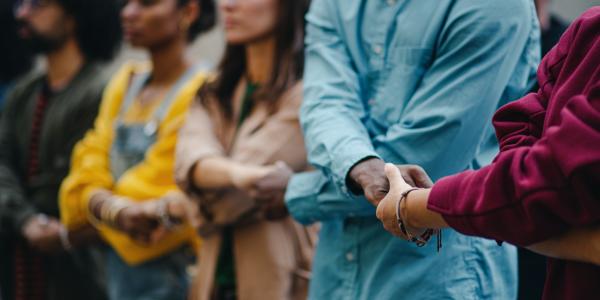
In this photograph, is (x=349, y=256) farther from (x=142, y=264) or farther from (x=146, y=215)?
(x=142, y=264)

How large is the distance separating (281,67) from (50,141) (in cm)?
184

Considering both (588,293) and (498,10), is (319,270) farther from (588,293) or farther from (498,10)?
(588,293)

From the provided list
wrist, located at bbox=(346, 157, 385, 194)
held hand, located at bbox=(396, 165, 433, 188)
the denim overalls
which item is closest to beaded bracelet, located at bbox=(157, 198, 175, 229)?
the denim overalls

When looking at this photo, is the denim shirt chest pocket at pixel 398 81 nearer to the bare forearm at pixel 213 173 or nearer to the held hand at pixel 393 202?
the held hand at pixel 393 202

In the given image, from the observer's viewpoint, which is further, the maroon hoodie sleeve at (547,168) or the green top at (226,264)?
the green top at (226,264)

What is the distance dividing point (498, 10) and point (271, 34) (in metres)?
1.41

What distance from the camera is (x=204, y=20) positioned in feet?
15.9

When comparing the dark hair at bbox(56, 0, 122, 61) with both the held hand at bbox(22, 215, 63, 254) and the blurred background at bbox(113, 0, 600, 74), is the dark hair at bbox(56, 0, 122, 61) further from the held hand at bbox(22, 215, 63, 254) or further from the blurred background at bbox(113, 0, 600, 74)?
the held hand at bbox(22, 215, 63, 254)

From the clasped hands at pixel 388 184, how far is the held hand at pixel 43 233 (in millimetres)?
2853

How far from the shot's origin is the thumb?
2.15m

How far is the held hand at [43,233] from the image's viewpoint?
5.03m

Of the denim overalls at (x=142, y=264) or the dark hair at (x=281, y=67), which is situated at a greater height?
the dark hair at (x=281, y=67)

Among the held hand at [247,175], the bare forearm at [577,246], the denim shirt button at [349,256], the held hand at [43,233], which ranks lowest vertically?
the held hand at [43,233]

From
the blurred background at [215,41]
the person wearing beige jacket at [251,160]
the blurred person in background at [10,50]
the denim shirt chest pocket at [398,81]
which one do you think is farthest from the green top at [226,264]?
the blurred person in background at [10,50]
